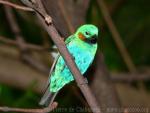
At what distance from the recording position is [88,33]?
4.50ft

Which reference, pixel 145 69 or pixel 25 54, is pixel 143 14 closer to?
pixel 145 69

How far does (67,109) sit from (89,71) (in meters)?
0.61

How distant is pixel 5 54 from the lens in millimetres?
2701

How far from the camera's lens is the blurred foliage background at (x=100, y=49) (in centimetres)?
249

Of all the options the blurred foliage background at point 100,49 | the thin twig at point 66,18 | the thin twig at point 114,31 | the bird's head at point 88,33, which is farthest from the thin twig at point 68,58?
the thin twig at point 114,31

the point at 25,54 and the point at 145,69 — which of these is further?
the point at 145,69

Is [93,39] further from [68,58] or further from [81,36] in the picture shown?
[68,58]

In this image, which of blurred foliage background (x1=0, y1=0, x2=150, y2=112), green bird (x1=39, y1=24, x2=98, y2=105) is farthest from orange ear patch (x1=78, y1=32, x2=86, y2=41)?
blurred foliage background (x1=0, y1=0, x2=150, y2=112)

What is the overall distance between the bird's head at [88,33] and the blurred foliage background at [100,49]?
42 cm

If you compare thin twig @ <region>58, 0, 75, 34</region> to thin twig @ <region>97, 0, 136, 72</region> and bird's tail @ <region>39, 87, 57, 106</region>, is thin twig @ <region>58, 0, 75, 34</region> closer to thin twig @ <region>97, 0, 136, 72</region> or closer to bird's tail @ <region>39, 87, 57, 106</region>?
bird's tail @ <region>39, 87, 57, 106</region>

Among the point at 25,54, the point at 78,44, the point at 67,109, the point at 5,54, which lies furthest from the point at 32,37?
the point at 78,44

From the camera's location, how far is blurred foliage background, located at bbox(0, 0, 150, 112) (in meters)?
2.49

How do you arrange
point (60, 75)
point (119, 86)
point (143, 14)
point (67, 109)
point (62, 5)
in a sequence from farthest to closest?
point (143, 14)
point (119, 86)
point (67, 109)
point (62, 5)
point (60, 75)

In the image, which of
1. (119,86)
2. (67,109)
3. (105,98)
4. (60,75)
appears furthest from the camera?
(119,86)
